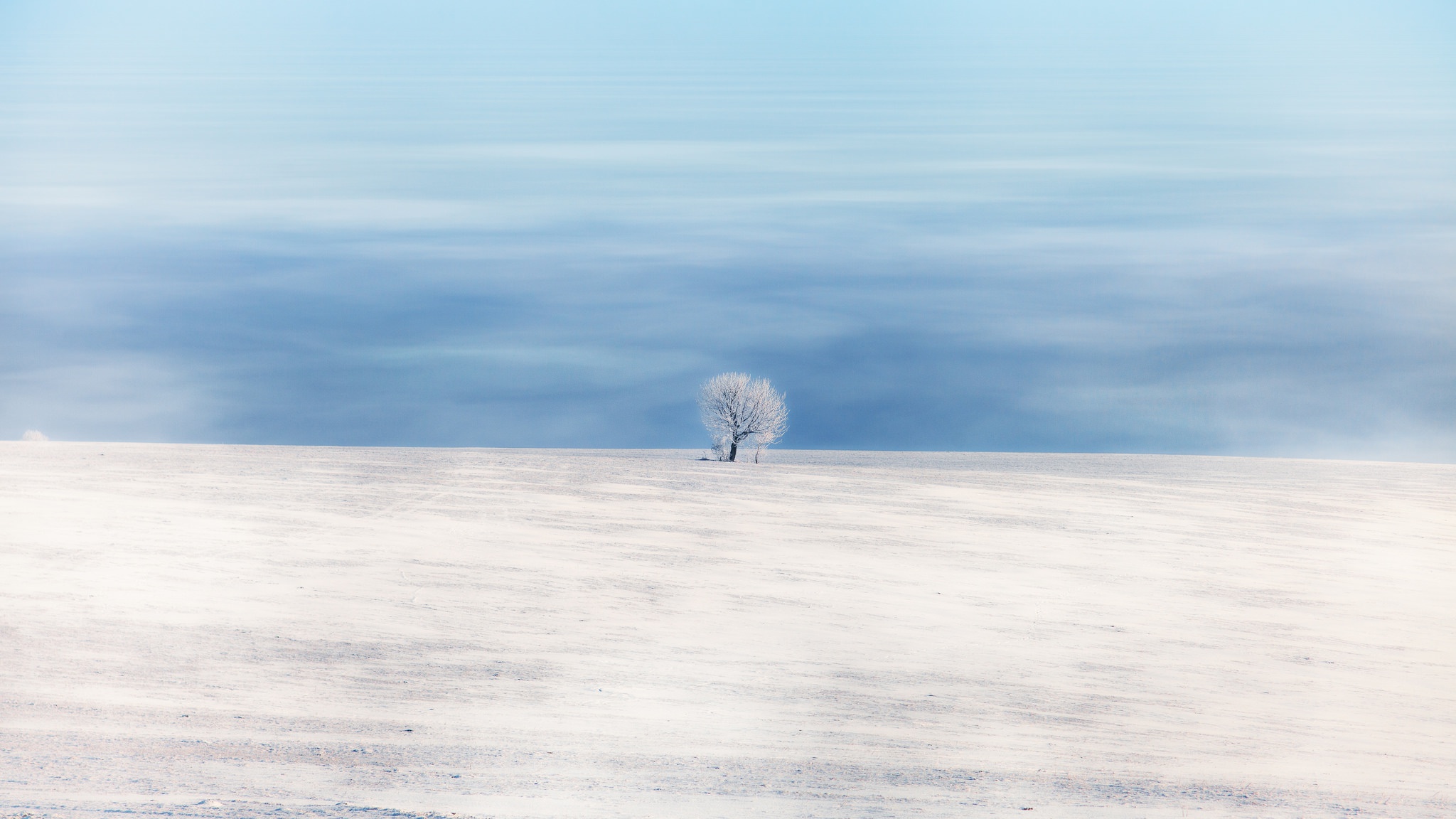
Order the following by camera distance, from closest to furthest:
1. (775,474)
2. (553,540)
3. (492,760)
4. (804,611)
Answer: (492,760)
(804,611)
(553,540)
(775,474)

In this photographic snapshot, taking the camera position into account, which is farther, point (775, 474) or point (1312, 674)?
point (775, 474)

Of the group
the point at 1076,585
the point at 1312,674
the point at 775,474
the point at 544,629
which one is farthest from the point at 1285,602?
the point at 775,474

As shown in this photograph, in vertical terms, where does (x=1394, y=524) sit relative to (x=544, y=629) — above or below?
above

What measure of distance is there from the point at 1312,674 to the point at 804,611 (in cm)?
809

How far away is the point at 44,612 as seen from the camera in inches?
683

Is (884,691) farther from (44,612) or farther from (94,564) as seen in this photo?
(94,564)

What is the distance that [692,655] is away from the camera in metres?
16.5

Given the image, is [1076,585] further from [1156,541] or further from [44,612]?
[44,612]

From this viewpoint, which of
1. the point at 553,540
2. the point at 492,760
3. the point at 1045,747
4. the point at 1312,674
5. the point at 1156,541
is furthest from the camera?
the point at 1156,541

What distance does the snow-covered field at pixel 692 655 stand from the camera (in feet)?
36.3

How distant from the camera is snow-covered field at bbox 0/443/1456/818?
36.3 ft

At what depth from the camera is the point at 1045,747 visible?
12758 millimetres

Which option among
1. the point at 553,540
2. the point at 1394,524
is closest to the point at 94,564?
the point at 553,540

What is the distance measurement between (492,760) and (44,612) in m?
10.1
